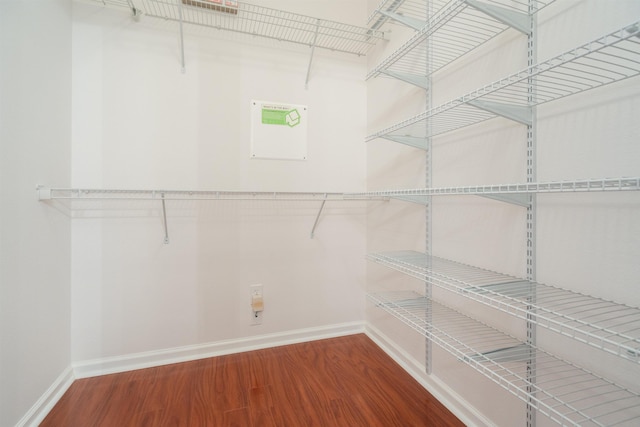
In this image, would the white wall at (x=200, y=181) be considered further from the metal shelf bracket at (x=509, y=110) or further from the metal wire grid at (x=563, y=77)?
the metal shelf bracket at (x=509, y=110)

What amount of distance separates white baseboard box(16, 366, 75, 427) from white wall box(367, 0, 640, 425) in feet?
5.76

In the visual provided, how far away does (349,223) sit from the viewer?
2061 mm

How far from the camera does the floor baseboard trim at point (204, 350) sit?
1.55 meters

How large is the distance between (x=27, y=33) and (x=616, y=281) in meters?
2.26

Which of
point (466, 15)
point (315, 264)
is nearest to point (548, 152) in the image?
point (466, 15)

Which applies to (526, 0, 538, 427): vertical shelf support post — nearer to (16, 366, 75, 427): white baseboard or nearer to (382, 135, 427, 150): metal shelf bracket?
(382, 135, 427, 150): metal shelf bracket

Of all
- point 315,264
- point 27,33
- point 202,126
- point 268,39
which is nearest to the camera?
point 27,33

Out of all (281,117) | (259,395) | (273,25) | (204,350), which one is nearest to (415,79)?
(281,117)

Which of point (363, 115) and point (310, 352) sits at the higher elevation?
point (363, 115)

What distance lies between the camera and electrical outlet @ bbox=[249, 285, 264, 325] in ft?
5.82

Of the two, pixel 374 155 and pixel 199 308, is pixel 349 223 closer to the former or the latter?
pixel 374 155

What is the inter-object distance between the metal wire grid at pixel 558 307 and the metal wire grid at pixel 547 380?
111 millimetres

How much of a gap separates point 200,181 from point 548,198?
1669 mm

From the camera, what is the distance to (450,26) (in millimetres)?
1328
